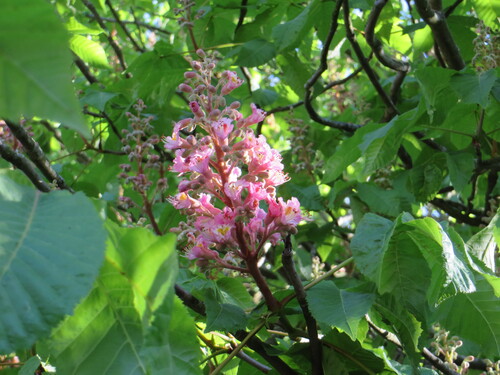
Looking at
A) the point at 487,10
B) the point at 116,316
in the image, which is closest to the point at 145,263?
the point at 116,316

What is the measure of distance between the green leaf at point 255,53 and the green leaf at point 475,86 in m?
0.87

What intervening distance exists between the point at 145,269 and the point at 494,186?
8.02ft

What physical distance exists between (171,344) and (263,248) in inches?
28.4

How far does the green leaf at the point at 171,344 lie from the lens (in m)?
0.72

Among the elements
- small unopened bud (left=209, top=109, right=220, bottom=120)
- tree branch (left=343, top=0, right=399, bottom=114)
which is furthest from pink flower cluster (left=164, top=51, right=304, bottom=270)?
Result: tree branch (left=343, top=0, right=399, bottom=114)

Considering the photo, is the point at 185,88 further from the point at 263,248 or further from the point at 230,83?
the point at 263,248

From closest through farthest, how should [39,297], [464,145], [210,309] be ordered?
[39,297]
[210,309]
[464,145]

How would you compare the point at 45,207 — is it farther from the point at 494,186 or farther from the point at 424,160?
the point at 494,186

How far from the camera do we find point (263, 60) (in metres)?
2.67

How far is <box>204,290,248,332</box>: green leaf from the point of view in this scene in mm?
1236

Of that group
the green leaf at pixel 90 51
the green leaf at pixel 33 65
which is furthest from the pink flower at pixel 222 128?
the green leaf at pixel 90 51

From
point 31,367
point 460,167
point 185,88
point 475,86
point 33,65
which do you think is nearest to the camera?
point 33,65

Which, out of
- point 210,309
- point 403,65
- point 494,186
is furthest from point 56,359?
point 494,186

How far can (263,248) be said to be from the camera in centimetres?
154
